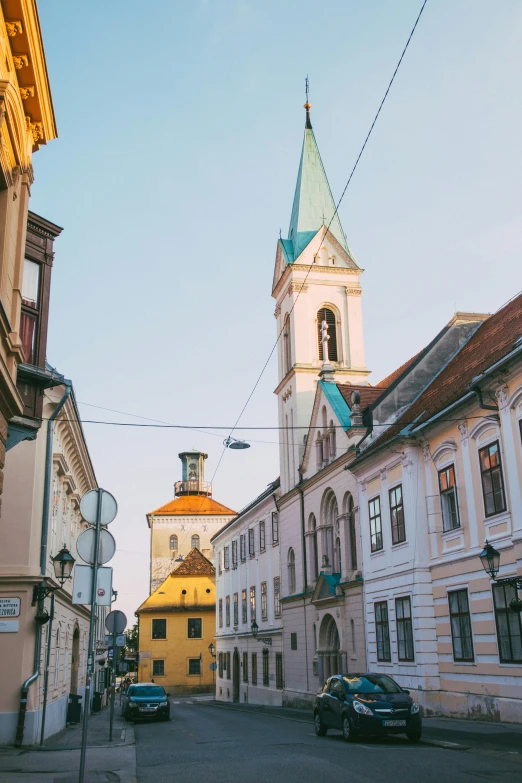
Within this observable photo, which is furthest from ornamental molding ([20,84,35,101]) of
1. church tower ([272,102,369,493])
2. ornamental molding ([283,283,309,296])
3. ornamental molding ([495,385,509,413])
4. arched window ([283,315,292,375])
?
arched window ([283,315,292,375])

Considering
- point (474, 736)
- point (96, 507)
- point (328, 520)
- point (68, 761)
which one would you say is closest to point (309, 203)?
point (328, 520)

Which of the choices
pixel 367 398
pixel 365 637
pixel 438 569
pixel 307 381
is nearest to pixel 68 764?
pixel 438 569

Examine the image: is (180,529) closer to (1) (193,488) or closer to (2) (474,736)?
(1) (193,488)

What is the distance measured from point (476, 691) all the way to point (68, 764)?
426 inches

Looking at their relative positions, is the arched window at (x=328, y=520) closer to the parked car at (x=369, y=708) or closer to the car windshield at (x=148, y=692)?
the car windshield at (x=148, y=692)

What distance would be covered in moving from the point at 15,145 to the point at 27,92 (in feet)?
2.90

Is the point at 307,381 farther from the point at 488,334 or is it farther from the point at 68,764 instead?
the point at 68,764

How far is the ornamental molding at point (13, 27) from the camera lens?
999cm

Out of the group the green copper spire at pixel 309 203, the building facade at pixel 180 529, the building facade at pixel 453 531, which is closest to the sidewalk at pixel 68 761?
the building facade at pixel 453 531

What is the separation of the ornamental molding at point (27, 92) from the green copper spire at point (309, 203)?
3128cm

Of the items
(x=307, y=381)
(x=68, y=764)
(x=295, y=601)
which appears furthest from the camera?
(x=307, y=381)

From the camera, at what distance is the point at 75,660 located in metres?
30.1

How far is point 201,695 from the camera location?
64.8 m

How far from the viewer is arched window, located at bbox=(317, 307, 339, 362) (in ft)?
136
